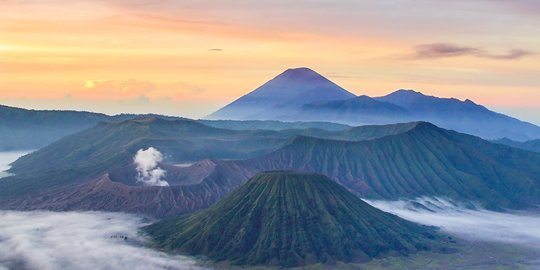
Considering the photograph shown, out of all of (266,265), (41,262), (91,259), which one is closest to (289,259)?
(266,265)

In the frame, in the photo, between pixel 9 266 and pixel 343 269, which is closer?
pixel 9 266

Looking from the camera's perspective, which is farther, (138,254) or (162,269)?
(138,254)

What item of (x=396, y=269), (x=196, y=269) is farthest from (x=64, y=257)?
(x=396, y=269)

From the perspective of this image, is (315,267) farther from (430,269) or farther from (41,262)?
(41,262)

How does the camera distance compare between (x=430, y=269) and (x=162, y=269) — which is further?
(x=430, y=269)

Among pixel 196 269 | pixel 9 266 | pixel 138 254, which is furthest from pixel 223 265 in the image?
pixel 9 266

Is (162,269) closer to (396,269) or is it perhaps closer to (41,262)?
(41,262)

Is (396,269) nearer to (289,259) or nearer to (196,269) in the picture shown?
(289,259)
